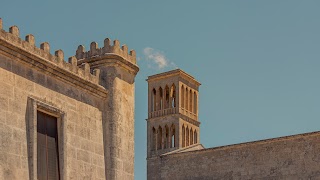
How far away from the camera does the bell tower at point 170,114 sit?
39.6 m

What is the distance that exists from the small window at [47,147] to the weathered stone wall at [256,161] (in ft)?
44.8

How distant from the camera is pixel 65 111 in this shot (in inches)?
→ 491

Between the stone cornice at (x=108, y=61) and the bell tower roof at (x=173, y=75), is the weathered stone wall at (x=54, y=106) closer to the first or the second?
the stone cornice at (x=108, y=61)

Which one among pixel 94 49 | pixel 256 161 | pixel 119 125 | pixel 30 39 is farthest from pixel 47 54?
pixel 256 161

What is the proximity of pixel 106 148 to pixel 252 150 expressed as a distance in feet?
42.4

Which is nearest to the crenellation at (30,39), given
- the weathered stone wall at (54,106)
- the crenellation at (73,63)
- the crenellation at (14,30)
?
the crenellation at (14,30)

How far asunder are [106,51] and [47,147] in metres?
2.43

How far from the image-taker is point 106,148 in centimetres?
1346

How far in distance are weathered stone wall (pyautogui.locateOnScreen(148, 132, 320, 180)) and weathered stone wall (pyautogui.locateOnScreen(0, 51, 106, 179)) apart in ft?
41.1

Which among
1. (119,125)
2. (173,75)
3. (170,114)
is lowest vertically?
(119,125)

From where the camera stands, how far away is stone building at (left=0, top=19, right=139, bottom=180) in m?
11.3

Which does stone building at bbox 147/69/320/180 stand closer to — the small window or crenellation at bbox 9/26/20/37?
the small window

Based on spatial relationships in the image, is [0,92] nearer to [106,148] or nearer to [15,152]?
[15,152]

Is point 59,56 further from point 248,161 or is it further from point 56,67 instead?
point 248,161
